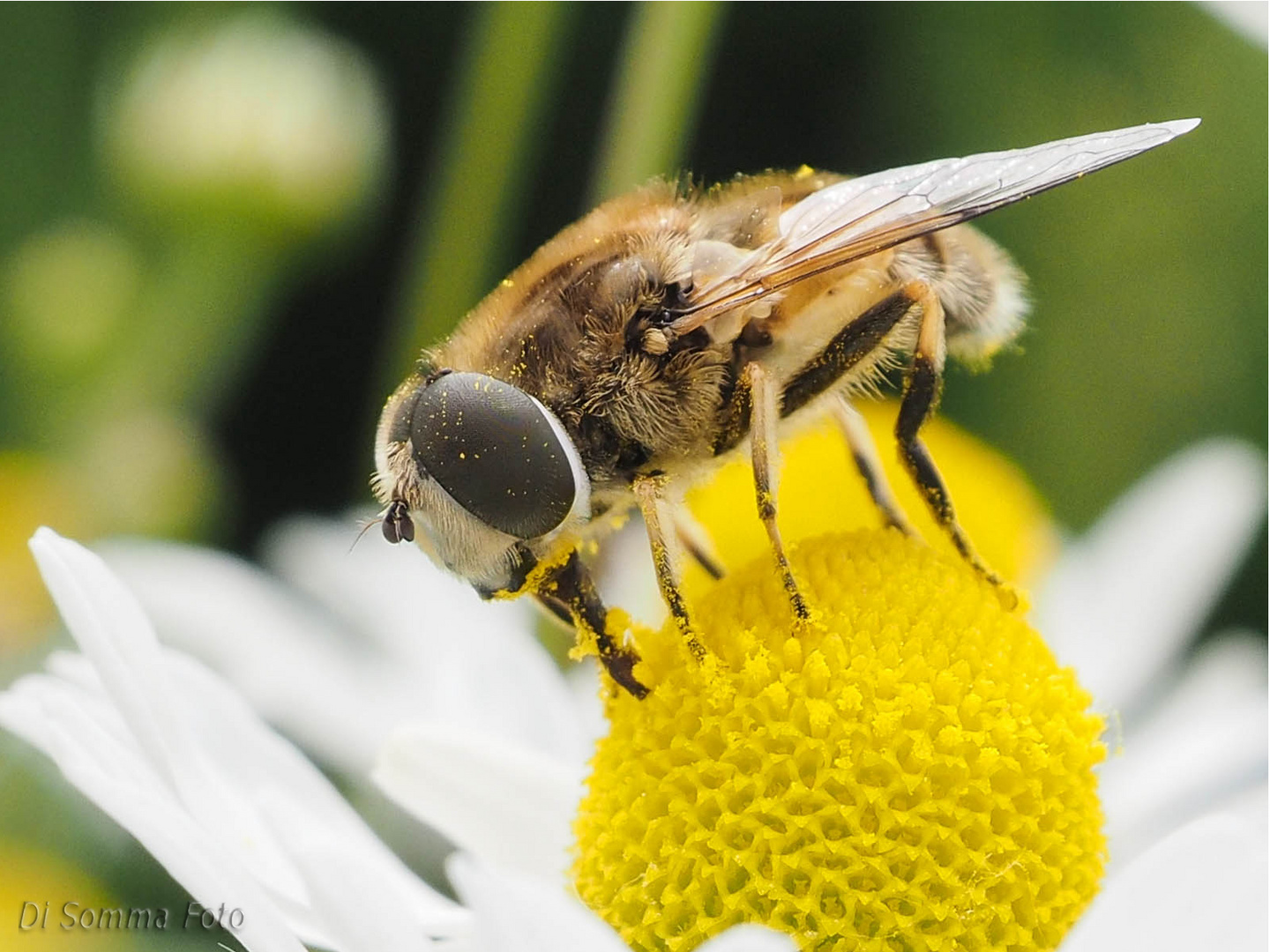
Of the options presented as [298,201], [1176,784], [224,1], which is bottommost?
[1176,784]

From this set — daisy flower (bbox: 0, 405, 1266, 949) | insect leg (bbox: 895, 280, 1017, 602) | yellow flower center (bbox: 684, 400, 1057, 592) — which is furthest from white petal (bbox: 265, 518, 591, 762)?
insect leg (bbox: 895, 280, 1017, 602)

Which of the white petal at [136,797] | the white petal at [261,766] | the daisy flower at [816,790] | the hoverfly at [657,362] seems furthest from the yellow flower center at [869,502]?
the white petal at [136,797]

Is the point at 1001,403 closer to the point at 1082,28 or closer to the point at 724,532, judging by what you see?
the point at 1082,28

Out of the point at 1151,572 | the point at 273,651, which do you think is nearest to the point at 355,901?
the point at 273,651

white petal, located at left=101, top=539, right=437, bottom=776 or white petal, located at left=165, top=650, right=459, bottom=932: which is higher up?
white petal, located at left=101, top=539, right=437, bottom=776

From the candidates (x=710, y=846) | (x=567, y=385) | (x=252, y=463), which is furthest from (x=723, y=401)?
(x=252, y=463)

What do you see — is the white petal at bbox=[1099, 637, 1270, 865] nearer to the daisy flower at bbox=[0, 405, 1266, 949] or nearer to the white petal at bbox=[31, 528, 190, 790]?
the daisy flower at bbox=[0, 405, 1266, 949]

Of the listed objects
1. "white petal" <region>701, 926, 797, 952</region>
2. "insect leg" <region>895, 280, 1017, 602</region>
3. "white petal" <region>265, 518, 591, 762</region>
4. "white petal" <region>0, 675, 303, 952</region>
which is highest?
"white petal" <region>265, 518, 591, 762</region>
